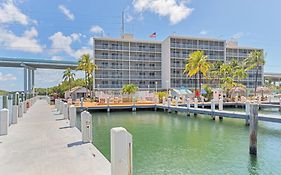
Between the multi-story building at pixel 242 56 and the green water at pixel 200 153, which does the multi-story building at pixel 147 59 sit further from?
the green water at pixel 200 153

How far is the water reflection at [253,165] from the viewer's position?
334 inches

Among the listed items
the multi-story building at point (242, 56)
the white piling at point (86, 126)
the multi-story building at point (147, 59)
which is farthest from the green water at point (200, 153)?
the multi-story building at point (242, 56)

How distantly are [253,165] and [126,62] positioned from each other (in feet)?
160

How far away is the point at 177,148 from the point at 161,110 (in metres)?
21.0

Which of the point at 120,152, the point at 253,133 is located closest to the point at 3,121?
the point at 120,152

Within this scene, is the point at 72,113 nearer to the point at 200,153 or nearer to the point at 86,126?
the point at 86,126

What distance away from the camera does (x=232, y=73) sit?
50062 millimetres

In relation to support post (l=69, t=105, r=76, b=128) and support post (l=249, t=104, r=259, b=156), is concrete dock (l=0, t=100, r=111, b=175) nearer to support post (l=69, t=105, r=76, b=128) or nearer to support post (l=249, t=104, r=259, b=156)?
support post (l=69, t=105, r=76, b=128)

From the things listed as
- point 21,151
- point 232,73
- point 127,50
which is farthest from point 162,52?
point 21,151

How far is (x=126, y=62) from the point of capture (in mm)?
56312

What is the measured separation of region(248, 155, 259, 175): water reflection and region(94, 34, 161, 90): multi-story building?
142 feet

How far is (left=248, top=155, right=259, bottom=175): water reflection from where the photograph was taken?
334 inches

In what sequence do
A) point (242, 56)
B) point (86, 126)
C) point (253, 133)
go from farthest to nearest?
point (242, 56) → point (253, 133) → point (86, 126)

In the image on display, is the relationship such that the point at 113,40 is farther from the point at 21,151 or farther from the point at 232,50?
the point at 21,151
